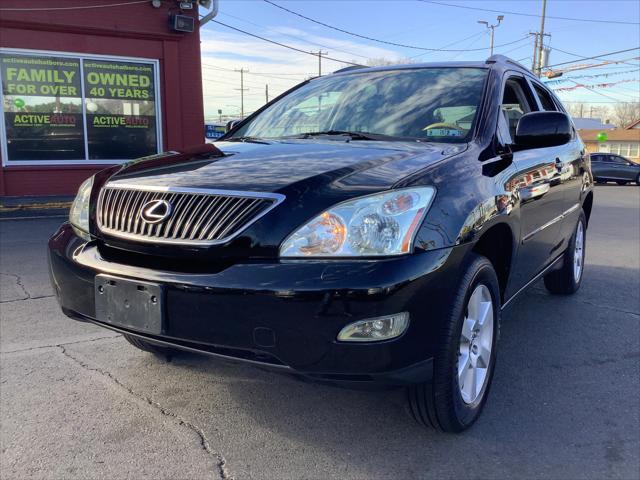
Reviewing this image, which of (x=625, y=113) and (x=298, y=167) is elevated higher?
(x=625, y=113)

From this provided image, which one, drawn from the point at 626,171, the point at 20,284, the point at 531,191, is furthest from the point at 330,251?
the point at 626,171

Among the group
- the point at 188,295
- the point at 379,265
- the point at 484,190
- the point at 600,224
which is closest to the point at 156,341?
the point at 188,295

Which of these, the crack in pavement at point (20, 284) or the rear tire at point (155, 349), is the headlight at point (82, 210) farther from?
the crack in pavement at point (20, 284)

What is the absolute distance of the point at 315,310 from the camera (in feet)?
6.71

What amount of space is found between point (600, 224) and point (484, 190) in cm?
948

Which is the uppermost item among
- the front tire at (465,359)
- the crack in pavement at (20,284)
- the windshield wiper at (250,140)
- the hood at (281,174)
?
the windshield wiper at (250,140)

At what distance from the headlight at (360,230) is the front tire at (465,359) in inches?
15.2

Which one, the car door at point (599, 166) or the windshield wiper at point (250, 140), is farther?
the car door at point (599, 166)

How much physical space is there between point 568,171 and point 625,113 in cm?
11823

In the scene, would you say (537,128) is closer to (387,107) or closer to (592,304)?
(387,107)

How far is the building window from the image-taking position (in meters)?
12.2

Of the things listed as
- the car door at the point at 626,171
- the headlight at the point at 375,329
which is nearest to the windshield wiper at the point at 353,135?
the headlight at the point at 375,329

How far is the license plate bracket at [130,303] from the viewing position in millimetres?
2271

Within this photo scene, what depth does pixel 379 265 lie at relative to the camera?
A: 2.06 meters
